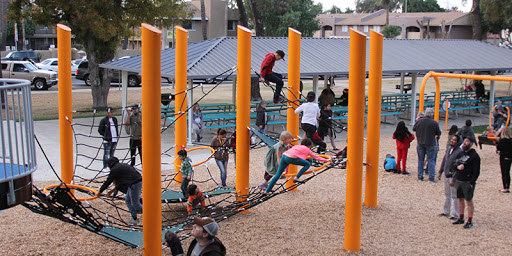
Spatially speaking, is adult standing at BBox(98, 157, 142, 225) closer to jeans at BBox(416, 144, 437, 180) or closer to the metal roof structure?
jeans at BBox(416, 144, 437, 180)

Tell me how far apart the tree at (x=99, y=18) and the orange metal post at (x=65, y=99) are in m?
10.1

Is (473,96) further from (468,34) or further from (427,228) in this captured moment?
(468,34)

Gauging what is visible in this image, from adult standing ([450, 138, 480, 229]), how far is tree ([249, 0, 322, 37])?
4116cm

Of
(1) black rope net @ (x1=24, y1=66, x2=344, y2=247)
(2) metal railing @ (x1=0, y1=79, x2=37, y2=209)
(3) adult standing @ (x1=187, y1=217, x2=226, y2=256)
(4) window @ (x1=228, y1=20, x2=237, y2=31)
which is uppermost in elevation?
(4) window @ (x1=228, y1=20, x2=237, y2=31)

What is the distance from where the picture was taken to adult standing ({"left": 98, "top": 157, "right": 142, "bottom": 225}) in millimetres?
7957

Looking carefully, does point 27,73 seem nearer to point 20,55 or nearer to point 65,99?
point 20,55

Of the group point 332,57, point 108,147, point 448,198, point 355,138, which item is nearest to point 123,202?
point 108,147

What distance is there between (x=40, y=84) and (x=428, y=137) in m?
25.0

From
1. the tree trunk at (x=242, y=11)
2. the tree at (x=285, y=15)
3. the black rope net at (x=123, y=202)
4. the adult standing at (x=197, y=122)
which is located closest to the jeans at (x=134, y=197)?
the black rope net at (x=123, y=202)

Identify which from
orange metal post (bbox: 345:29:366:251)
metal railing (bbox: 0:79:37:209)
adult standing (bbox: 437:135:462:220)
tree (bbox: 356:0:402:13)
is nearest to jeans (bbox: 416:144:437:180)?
adult standing (bbox: 437:135:462:220)

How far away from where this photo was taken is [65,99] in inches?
376

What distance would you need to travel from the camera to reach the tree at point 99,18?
19.0 metres

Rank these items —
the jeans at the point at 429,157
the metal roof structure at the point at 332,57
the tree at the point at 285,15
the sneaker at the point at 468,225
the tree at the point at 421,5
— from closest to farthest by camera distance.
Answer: the sneaker at the point at 468,225 → the jeans at the point at 429,157 → the metal roof structure at the point at 332,57 → the tree at the point at 285,15 → the tree at the point at 421,5

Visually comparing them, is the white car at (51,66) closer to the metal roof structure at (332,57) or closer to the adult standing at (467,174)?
the metal roof structure at (332,57)
